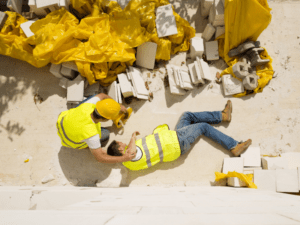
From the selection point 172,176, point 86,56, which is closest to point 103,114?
point 86,56

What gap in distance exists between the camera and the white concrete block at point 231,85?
3.59m

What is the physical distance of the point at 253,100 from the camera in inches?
143

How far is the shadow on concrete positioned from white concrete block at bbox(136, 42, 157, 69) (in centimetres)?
198

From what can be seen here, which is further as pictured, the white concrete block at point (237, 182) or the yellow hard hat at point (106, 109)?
the white concrete block at point (237, 182)

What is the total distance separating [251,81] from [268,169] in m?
1.58

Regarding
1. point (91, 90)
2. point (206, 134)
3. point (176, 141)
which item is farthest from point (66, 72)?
point (206, 134)

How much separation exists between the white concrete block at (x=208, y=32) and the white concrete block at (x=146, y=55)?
3.63 ft

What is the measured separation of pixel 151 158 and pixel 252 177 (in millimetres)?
1743

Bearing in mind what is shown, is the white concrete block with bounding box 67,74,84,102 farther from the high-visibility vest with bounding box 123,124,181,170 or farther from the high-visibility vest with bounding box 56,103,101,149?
the high-visibility vest with bounding box 123,124,181,170

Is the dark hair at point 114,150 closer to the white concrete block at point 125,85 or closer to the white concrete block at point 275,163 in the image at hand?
the white concrete block at point 125,85

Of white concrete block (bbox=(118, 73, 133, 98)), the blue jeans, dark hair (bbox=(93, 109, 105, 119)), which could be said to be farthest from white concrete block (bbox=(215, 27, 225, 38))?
dark hair (bbox=(93, 109, 105, 119))

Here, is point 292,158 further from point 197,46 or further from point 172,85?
point 197,46

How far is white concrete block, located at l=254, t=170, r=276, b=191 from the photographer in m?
2.99

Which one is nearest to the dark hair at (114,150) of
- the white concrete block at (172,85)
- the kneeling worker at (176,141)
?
the kneeling worker at (176,141)
